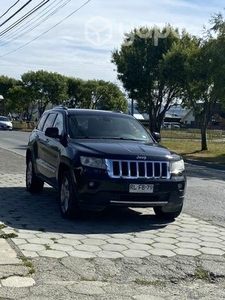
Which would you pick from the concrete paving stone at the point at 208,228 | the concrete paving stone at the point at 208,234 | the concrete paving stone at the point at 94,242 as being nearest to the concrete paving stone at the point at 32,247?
the concrete paving stone at the point at 94,242

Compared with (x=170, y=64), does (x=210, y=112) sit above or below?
below

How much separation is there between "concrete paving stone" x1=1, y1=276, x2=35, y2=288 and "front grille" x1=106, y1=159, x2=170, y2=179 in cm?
270

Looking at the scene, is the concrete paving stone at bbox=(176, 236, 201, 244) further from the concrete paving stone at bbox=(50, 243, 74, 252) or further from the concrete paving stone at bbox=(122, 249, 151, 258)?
the concrete paving stone at bbox=(50, 243, 74, 252)

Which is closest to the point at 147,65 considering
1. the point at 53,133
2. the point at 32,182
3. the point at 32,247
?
the point at 32,182

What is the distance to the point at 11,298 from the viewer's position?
14.7 feet

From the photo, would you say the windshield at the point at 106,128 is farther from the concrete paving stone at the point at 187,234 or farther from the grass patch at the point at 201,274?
the grass patch at the point at 201,274

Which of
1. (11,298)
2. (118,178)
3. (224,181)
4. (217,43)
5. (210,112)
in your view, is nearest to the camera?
(11,298)

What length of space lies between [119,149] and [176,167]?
3.01 ft

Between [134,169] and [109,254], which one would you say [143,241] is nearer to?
[109,254]

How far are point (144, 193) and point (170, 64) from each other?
2413 cm

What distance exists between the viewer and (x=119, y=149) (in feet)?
25.3

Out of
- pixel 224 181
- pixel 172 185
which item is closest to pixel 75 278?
pixel 172 185

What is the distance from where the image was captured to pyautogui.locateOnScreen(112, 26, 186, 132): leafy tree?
36.0m

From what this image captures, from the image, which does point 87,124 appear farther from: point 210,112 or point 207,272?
point 210,112
